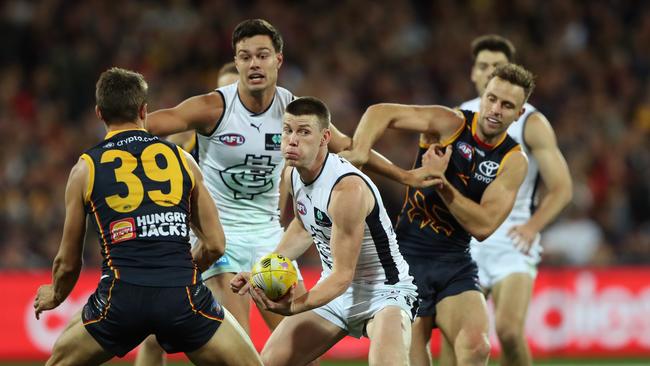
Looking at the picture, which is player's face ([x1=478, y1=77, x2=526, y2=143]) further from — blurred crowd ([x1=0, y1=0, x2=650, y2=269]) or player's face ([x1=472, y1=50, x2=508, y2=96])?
blurred crowd ([x1=0, y1=0, x2=650, y2=269])

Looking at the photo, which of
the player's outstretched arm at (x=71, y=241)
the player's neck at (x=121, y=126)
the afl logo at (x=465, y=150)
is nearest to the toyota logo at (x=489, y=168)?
the afl logo at (x=465, y=150)

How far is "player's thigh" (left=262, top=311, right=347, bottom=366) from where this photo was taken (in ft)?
21.1

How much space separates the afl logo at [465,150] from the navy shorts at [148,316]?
8.25ft

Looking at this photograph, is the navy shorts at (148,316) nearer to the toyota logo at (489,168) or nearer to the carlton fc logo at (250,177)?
the carlton fc logo at (250,177)

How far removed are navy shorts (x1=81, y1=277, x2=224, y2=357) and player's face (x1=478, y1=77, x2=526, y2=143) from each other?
2.70 metres

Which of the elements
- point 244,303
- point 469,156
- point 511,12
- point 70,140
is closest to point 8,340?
point 70,140

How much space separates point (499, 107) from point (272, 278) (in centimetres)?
237

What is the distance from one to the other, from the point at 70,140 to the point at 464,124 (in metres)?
7.95

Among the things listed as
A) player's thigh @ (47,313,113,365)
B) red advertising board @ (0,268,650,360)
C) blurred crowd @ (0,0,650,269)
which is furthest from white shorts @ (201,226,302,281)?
blurred crowd @ (0,0,650,269)

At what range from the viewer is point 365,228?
254 inches

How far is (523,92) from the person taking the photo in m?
7.46

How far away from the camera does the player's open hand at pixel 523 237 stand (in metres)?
8.23

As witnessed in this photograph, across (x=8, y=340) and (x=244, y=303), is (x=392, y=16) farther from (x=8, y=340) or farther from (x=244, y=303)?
(x=244, y=303)

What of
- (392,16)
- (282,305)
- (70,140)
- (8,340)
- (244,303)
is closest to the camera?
(282,305)
